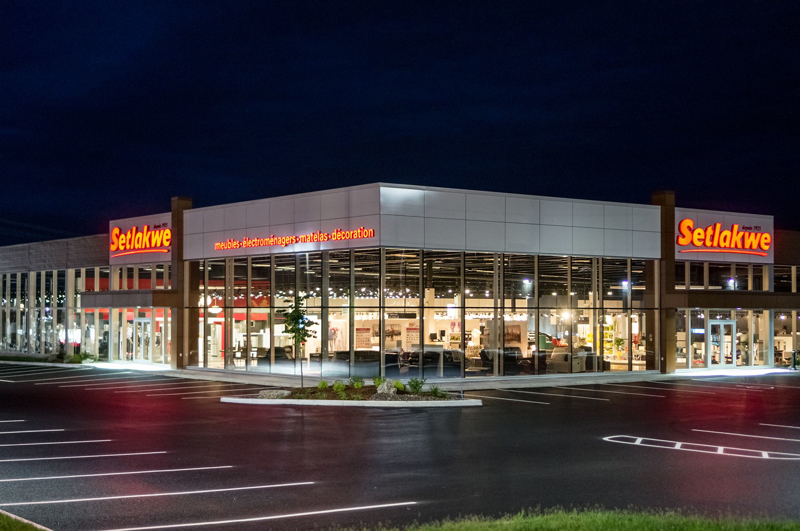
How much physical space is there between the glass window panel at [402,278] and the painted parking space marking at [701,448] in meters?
12.8

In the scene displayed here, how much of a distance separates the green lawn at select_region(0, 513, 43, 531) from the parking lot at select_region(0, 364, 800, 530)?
47 centimetres

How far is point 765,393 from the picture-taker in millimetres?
26484

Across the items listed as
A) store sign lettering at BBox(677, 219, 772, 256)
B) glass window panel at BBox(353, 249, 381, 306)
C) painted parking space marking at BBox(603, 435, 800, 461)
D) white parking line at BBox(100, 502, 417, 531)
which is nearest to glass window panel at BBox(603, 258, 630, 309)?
store sign lettering at BBox(677, 219, 772, 256)

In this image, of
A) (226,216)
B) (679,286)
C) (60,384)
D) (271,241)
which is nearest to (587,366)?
(679,286)

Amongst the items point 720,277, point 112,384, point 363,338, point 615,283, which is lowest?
point 112,384

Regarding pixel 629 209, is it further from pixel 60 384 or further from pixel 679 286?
pixel 60 384

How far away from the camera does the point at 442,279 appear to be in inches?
1152

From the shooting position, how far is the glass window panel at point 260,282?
3231 centimetres

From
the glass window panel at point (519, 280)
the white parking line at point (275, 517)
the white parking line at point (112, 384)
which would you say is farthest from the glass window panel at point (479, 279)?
the white parking line at point (275, 517)

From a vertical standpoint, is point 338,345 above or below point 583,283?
below

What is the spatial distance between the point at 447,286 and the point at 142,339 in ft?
57.6

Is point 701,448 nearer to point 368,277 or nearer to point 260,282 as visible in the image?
point 368,277

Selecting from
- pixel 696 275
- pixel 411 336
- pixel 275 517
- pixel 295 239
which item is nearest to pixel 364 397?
pixel 411 336

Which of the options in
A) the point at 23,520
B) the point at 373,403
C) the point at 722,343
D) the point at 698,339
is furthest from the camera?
the point at 722,343
